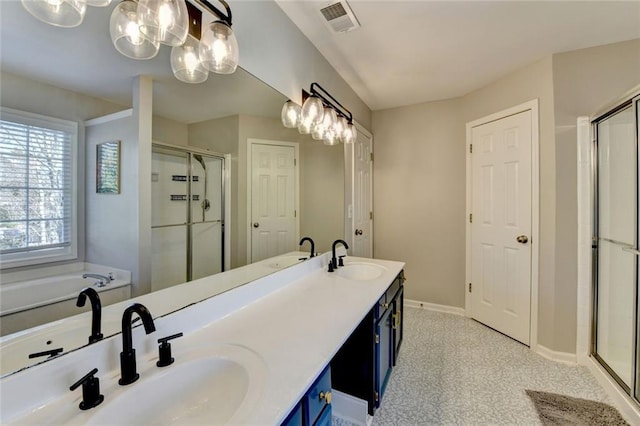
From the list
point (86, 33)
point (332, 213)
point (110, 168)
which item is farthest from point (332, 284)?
point (86, 33)

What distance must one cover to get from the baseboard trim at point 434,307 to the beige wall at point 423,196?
0.05m

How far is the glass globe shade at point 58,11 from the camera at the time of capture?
0.66 metres

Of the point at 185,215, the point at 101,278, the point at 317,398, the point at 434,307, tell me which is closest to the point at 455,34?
the point at 185,215

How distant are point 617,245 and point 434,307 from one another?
1.73 metres

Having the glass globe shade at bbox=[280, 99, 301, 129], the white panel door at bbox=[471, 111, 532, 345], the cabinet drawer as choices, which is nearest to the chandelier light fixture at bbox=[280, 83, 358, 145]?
the glass globe shade at bbox=[280, 99, 301, 129]

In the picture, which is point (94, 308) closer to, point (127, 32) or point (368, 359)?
point (127, 32)

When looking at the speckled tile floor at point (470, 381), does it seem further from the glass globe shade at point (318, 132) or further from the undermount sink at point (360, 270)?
the glass globe shade at point (318, 132)

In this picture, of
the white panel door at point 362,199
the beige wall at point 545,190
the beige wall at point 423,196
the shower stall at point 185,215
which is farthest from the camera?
the beige wall at point 423,196

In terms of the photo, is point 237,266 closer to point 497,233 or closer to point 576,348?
point 497,233

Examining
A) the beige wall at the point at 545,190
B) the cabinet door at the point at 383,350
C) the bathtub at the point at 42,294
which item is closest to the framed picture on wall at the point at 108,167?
the bathtub at the point at 42,294

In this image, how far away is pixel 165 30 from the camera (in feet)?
2.87

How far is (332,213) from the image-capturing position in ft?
7.61

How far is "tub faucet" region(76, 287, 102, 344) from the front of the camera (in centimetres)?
74

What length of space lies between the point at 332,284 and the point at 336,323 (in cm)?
57
